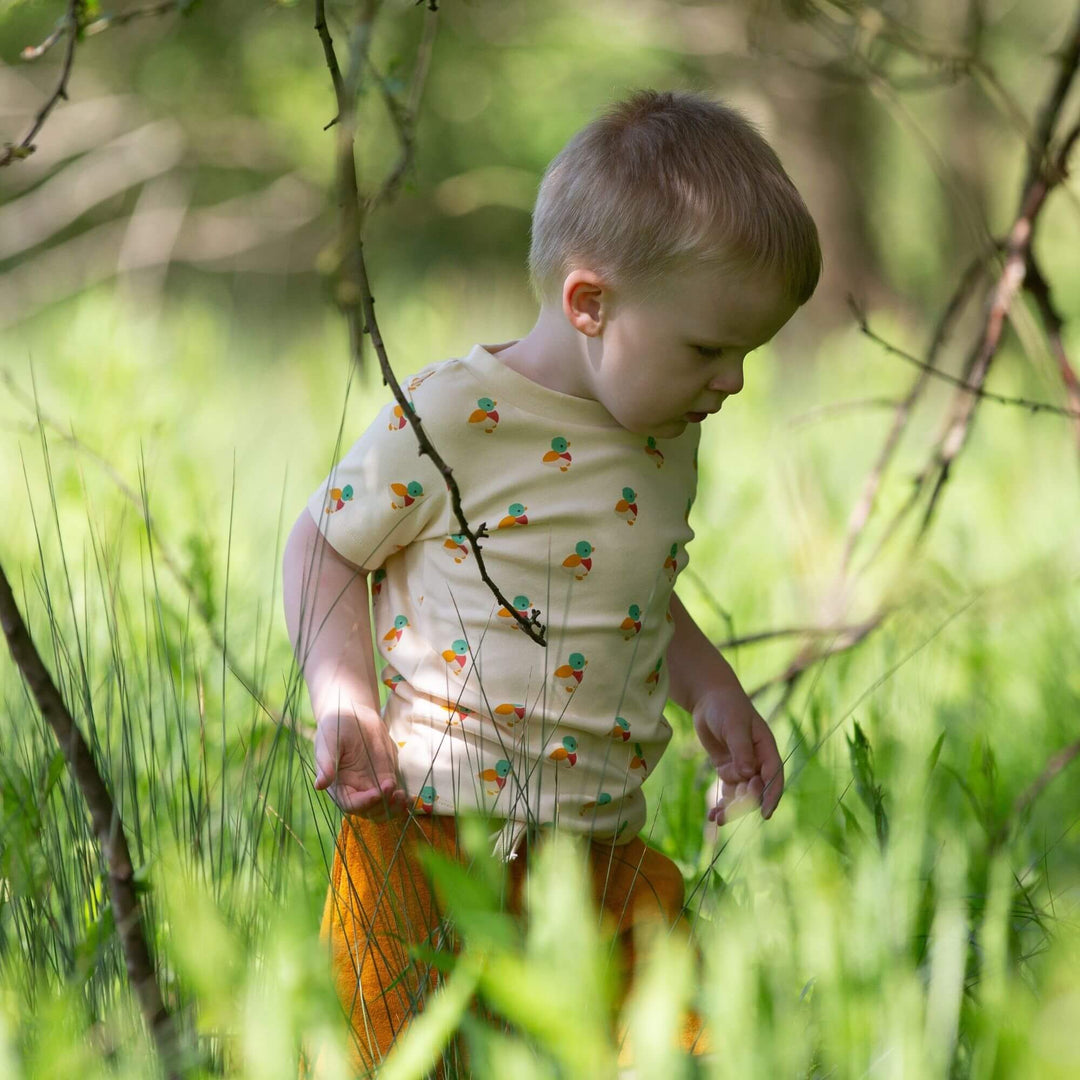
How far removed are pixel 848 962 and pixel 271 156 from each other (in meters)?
9.67

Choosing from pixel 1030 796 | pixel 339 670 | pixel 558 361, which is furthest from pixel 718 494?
pixel 339 670

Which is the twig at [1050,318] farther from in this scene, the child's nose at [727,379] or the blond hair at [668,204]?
the child's nose at [727,379]

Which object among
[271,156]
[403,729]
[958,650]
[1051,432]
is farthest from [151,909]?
[271,156]

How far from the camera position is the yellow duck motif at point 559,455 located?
126cm

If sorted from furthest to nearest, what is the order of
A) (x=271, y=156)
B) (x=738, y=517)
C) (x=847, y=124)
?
(x=271, y=156), (x=847, y=124), (x=738, y=517)

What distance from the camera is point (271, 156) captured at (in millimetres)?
9812

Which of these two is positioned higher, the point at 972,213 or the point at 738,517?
the point at 972,213

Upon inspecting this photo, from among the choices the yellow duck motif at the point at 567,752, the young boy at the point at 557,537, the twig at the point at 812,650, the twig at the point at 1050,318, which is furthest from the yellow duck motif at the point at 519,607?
the twig at the point at 1050,318

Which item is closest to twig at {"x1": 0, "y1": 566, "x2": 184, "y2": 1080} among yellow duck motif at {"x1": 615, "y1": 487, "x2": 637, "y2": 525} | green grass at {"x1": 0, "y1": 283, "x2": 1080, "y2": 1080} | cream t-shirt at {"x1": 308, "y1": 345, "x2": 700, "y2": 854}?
green grass at {"x1": 0, "y1": 283, "x2": 1080, "y2": 1080}

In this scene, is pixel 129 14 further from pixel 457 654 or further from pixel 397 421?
pixel 457 654

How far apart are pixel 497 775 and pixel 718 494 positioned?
2.35 metres

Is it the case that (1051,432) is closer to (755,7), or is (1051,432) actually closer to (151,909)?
(755,7)

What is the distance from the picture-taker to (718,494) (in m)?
3.49

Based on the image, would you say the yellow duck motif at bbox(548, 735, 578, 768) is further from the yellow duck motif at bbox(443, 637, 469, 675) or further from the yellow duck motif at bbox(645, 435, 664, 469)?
the yellow duck motif at bbox(645, 435, 664, 469)
